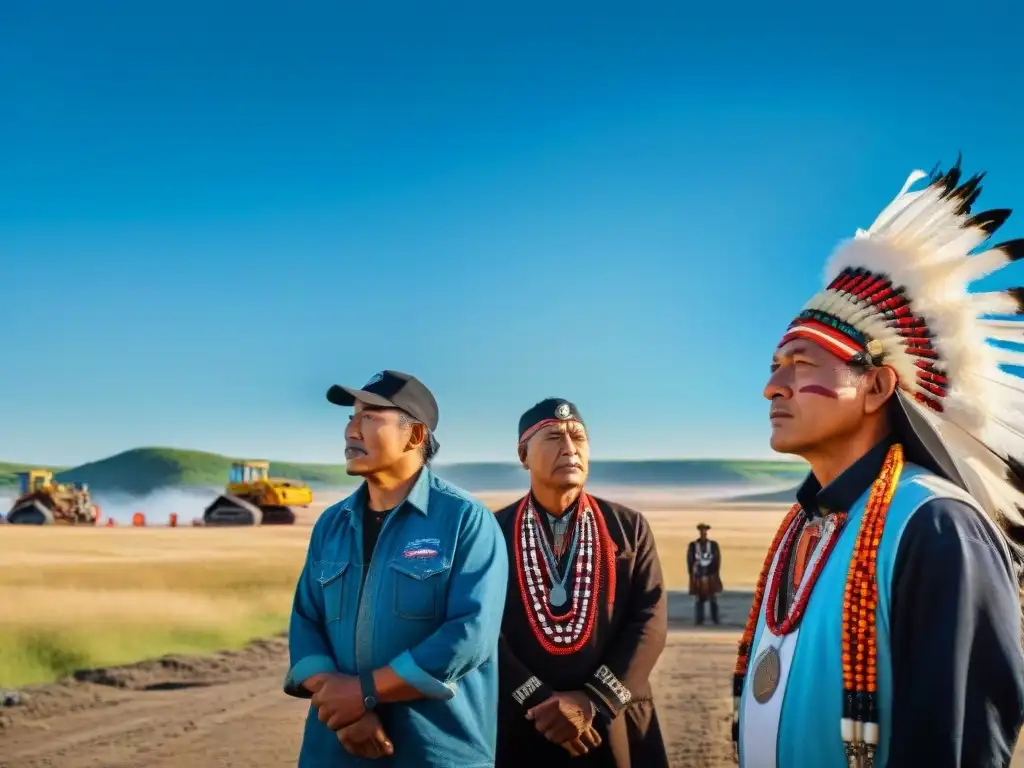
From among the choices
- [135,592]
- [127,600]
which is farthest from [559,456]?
[135,592]

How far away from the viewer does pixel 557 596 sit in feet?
13.9

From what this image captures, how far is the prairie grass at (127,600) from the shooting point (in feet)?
35.3

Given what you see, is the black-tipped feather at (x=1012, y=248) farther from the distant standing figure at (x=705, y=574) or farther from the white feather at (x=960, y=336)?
the distant standing figure at (x=705, y=574)

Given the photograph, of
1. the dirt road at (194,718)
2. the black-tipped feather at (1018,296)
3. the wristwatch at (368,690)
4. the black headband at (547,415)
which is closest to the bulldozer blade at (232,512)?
the dirt road at (194,718)

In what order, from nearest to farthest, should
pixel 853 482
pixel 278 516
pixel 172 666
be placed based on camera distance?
pixel 853 482
pixel 172 666
pixel 278 516

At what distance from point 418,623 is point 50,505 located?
37159 millimetres

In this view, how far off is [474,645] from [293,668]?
2.47 ft

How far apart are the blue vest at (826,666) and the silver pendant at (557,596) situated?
175 centimetres

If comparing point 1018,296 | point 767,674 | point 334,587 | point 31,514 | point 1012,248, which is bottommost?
point 31,514

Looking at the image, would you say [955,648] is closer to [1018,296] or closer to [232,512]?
[1018,296]

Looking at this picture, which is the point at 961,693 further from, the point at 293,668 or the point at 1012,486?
the point at 293,668

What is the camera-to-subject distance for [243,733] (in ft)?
25.6

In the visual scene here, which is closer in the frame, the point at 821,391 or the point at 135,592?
the point at 821,391

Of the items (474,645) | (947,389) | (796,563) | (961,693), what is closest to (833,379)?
(947,389)
